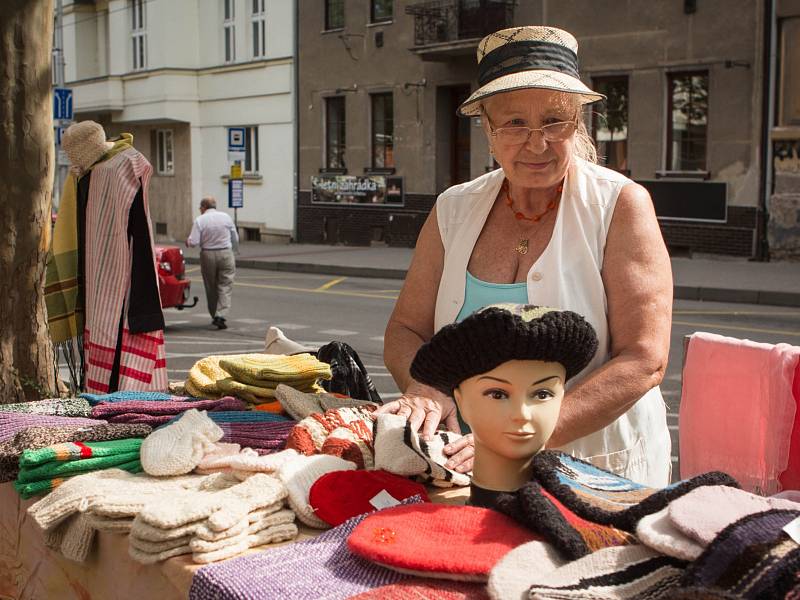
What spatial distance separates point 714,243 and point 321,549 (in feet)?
62.6

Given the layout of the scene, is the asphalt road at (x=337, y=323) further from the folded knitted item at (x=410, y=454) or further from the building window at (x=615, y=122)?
the building window at (x=615, y=122)

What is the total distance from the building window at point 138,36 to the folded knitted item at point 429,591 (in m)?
33.2

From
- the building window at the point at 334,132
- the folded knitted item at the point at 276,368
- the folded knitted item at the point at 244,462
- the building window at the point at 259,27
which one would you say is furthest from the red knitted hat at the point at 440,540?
the building window at the point at 259,27

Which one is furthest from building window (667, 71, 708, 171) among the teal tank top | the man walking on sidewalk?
the teal tank top

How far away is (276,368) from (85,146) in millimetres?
1784

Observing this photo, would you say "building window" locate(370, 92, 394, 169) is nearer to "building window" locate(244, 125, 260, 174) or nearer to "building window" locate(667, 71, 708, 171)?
"building window" locate(244, 125, 260, 174)

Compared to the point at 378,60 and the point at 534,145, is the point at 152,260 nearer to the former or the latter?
the point at 534,145

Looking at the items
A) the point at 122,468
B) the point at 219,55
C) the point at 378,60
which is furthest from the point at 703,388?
the point at 219,55

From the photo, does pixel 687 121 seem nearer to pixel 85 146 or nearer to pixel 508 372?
pixel 85 146

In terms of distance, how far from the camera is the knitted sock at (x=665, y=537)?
5.60 ft

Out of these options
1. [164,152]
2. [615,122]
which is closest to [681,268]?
[615,122]

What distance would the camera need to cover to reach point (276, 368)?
11.8 feet

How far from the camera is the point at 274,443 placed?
2977 millimetres

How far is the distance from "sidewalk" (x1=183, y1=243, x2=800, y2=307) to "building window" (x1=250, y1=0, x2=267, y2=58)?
557 cm
